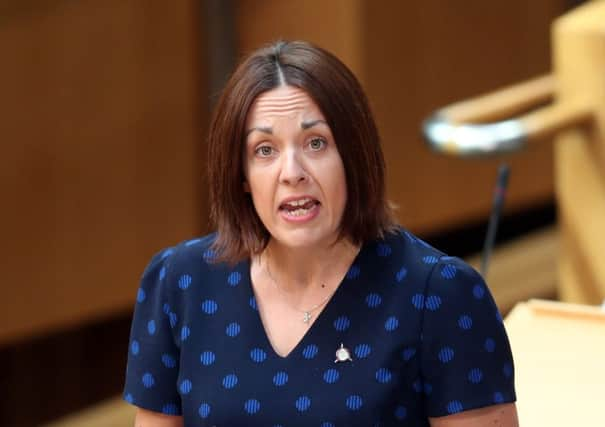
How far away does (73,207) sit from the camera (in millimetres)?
3746

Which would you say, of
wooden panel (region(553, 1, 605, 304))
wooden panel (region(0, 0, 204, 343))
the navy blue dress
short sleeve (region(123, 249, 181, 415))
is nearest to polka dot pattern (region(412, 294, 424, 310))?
the navy blue dress

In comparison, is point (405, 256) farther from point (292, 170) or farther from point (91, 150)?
point (91, 150)

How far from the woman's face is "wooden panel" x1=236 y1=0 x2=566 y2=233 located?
2.53 metres

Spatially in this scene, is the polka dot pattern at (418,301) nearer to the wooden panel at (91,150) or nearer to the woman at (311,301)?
the woman at (311,301)

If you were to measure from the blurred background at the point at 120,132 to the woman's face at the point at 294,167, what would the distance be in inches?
77.0

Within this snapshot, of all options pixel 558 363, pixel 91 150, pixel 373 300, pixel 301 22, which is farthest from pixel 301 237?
pixel 301 22

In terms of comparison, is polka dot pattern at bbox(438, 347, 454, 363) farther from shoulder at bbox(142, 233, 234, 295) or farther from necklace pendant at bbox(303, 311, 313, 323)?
shoulder at bbox(142, 233, 234, 295)

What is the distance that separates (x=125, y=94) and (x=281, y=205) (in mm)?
2311

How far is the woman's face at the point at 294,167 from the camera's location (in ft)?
5.05

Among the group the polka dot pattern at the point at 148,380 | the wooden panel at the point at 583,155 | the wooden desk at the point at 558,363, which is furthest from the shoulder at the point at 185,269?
the wooden panel at the point at 583,155

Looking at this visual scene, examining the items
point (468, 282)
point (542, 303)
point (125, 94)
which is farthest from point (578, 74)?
point (125, 94)

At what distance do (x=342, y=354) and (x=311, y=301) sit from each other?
0.30 feet

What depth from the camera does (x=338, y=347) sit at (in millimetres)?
1604

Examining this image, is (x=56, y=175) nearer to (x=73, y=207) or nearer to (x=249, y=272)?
(x=73, y=207)
